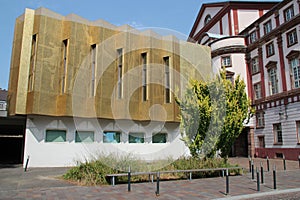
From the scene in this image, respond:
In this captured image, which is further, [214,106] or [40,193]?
[214,106]

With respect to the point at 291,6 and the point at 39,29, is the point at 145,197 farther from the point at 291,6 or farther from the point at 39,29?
the point at 291,6

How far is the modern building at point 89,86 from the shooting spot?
18250 mm

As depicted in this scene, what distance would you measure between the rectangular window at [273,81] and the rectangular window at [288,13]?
5163 mm

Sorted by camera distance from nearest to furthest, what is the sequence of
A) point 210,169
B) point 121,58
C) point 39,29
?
point 210,169 → point 39,29 → point 121,58

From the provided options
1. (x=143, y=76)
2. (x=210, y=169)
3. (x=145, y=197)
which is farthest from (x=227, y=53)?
(x=145, y=197)

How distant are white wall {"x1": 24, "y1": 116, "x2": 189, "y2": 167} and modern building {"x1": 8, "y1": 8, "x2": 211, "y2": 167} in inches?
2.6

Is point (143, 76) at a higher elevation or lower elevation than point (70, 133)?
higher

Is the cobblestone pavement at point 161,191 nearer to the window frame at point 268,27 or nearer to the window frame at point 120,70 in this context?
the window frame at point 120,70

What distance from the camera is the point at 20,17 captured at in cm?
1939

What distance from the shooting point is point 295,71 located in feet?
A: 83.1

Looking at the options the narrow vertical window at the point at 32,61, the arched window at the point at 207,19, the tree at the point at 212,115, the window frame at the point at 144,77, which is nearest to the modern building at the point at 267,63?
the arched window at the point at 207,19

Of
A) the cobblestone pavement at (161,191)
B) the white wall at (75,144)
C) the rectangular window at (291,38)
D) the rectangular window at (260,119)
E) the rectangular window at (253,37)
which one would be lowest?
the cobblestone pavement at (161,191)

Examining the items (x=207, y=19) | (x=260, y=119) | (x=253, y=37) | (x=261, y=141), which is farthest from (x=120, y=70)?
(x=207, y=19)

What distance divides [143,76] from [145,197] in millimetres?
14416
